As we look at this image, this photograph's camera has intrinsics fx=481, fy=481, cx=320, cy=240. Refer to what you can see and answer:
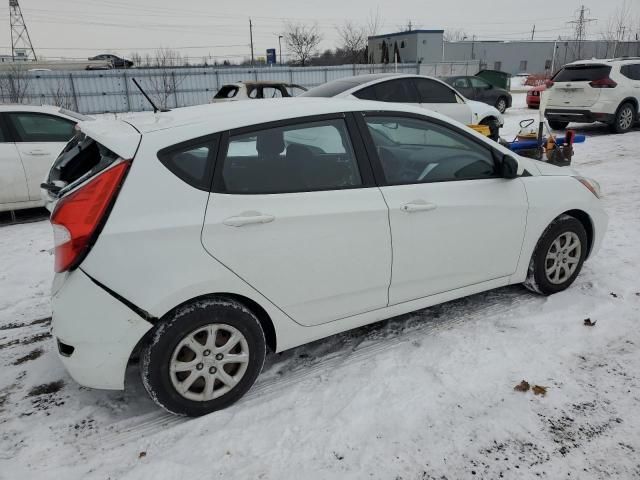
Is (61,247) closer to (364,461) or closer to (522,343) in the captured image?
(364,461)

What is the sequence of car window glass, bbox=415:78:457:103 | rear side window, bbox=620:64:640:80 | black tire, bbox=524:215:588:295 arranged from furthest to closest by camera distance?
rear side window, bbox=620:64:640:80
car window glass, bbox=415:78:457:103
black tire, bbox=524:215:588:295

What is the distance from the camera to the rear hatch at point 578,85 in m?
11.9

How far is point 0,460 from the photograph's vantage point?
7.91 feet

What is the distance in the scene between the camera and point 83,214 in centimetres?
234

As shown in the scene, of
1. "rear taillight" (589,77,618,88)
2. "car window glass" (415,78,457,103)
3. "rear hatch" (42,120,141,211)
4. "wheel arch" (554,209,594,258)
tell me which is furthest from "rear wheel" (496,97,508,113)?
"rear hatch" (42,120,141,211)

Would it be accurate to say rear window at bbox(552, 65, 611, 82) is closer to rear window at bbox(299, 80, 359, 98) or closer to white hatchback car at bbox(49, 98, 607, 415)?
rear window at bbox(299, 80, 359, 98)

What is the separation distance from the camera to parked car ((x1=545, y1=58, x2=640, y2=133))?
468 inches

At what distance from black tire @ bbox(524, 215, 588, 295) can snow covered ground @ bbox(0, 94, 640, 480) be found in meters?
0.11

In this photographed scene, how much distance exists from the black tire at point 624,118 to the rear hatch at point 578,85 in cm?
85

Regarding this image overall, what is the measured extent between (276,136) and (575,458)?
7.58ft

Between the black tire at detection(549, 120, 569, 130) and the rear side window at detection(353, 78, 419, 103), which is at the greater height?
the rear side window at detection(353, 78, 419, 103)

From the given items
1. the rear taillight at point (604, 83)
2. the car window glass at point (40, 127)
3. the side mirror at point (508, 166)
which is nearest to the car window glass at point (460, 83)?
the rear taillight at point (604, 83)

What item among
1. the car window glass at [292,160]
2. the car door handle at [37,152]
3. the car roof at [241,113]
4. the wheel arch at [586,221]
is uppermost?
the car roof at [241,113]

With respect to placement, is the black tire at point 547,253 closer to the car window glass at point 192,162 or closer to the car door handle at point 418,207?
the car door handle at point 418,207
